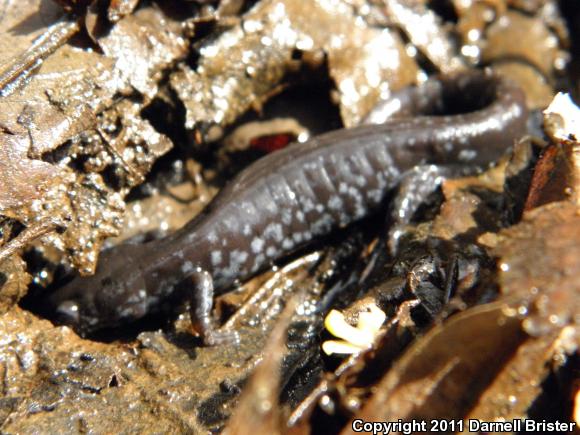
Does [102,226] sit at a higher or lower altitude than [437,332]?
higher

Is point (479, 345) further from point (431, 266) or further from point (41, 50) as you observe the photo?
point (41, 50)

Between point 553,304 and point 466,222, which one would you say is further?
point 466,222

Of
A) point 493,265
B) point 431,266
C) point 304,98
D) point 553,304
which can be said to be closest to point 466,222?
point 431,266

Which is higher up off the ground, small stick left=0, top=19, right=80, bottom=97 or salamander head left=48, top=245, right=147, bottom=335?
small stick left=0, top=19, right=80, bottom=97

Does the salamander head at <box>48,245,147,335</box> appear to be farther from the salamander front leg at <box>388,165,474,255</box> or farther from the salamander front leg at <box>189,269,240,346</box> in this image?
the salamander front leg at <box>388,165,474,255</box>

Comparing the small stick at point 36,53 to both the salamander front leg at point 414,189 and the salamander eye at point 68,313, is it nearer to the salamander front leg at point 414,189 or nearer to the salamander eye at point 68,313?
the salamander eye at point 68,313

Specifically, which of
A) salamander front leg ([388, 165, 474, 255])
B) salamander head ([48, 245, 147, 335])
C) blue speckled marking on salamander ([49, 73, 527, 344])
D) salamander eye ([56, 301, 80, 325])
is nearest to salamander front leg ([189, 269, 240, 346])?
blue speckled marking on salamander ([49, 73, 527, 344])
